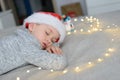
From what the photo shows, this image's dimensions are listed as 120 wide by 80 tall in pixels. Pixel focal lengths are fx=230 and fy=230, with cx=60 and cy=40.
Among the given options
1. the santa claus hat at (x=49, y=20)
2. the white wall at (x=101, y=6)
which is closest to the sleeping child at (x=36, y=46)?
the santa claus hat at (x=49, y=20)

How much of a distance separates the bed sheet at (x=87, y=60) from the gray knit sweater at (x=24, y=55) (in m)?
0.03

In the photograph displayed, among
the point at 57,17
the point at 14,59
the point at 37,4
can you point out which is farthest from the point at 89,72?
the point at 37,4

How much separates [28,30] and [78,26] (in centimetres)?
55

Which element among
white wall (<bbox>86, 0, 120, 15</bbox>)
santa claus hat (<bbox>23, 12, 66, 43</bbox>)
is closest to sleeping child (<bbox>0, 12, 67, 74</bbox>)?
santa claus hat (<bbox>23, 12, 66, 43</bbox>)

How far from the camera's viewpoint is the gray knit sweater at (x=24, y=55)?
1017 mm

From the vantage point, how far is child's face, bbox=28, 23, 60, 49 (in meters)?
1.16

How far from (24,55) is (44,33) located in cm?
16

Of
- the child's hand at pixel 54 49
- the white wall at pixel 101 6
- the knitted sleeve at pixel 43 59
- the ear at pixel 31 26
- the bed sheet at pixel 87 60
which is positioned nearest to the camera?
the bed sheet at pixel 87 60

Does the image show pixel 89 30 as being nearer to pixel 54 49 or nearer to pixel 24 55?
pixel 54 49

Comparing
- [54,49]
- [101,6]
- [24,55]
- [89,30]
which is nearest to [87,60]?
[54,49]

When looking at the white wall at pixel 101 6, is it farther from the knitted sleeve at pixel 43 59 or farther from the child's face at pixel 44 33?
the knitted sleeve at pixel 43 59

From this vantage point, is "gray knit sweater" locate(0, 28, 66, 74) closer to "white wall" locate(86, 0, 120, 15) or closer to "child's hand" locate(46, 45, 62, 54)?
"child's hand" locate(46, 45, 62, 54)

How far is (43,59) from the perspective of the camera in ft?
3.36

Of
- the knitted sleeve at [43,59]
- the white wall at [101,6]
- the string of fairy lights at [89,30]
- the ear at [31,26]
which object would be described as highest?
the ear at [31,26]
